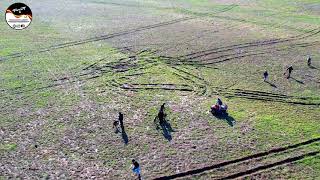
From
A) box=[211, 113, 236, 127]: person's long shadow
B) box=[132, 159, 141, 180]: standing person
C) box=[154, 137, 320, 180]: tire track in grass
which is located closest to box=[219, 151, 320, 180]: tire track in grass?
box=[154, 137, 320, 180]: tire track in grass

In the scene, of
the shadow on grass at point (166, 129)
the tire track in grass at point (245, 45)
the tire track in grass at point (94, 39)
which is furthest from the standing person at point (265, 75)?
the tire track in grass at point (94, 39)

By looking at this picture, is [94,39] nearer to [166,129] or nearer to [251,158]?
[166,129]

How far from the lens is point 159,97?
34438 mm

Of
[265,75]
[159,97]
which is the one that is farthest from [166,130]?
[265,75]

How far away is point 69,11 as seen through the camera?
6850cm

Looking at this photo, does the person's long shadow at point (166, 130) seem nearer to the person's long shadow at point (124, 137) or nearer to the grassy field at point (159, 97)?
the grassy field at point (159, 97)

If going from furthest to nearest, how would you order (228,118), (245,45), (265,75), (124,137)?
(245,45)
(265,75)
(228,118)
(124,137)

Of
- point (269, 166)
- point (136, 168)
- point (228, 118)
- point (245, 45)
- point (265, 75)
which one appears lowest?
point (269, 166)

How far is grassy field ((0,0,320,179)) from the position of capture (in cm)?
2506

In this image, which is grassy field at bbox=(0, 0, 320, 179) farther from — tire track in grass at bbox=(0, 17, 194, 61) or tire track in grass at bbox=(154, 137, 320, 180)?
tire track in grass at bbox=(0, 17, 194, 61)

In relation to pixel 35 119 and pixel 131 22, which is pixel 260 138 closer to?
pixel 35 119

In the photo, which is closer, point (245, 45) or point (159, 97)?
point (159, 97)

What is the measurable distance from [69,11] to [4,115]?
41003 mm

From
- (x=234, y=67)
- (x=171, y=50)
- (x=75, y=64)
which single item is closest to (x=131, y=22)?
(x=171, y=50)
